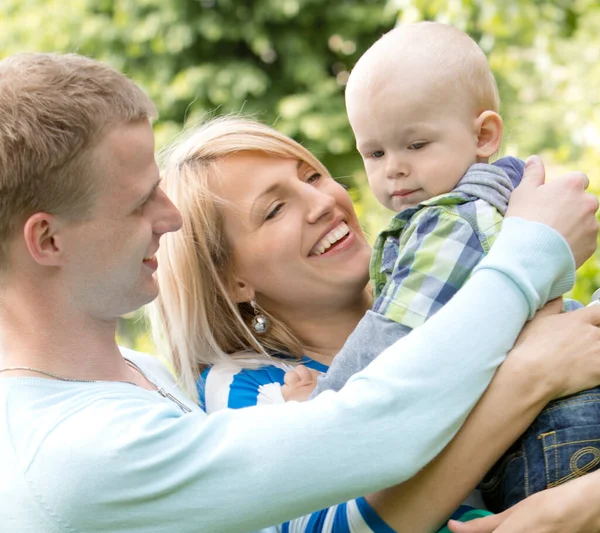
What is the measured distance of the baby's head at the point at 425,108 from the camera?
2094mm

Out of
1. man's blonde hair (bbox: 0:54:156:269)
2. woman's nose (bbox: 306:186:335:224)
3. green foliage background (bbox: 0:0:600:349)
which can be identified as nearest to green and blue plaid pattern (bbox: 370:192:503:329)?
woman's nose (bbox: 306:186:335:224)

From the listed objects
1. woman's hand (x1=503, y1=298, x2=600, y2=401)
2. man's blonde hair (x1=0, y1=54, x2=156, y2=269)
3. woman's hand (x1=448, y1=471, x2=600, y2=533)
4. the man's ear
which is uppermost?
man's blonde hair (x1=0, y1=54, x2=156, y2=269)

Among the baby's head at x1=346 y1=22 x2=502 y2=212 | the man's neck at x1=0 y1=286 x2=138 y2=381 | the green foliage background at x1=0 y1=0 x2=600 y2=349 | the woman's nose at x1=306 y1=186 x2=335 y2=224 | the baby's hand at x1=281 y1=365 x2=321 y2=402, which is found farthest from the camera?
the green foliage background at x1=0 y1=0 x2=600 y2=349

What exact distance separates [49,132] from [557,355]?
3.64ft

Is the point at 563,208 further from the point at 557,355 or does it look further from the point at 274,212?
the point at 274,212

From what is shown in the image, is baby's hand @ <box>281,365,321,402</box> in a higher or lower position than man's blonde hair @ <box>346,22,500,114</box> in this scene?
lower

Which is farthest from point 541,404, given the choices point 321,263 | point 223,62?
point 223,62

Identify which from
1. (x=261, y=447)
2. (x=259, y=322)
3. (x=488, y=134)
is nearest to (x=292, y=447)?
(x=261, y=447)

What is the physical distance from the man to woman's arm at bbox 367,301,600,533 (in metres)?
0.05

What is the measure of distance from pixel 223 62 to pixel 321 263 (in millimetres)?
7625

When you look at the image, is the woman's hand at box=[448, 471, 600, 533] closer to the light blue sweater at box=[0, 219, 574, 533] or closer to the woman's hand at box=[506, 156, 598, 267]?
the light blue sweater at box=[0, 219, 574, 533]

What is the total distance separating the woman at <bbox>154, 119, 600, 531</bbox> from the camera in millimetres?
2568

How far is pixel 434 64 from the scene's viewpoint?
2098mm

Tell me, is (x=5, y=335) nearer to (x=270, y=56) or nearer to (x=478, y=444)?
(x=478, y=444)
